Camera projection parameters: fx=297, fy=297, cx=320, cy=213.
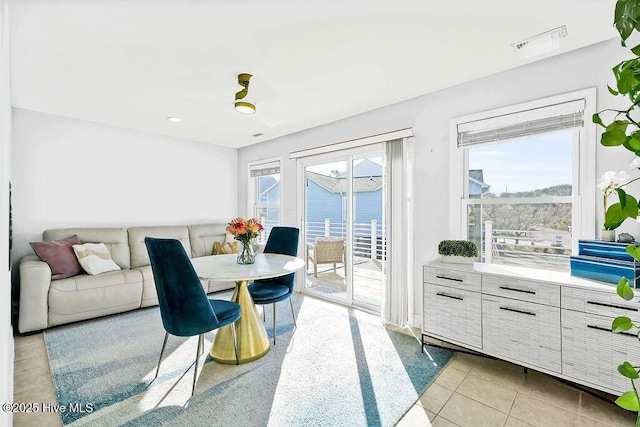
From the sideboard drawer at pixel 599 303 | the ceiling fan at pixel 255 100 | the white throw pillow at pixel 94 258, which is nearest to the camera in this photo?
the sideboard drawer at pixel 599 303

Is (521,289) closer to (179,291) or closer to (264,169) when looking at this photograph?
(179,291)

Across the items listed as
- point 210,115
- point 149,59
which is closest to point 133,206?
point 210,115

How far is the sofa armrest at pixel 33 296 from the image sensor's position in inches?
114

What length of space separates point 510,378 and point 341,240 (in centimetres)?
242

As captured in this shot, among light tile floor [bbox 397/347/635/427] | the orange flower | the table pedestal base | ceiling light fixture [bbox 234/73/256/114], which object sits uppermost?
ceiling light fixture [bbox 234/73/256/114]

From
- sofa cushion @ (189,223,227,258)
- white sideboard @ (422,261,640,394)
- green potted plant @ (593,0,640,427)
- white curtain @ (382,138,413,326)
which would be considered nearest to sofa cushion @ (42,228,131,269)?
sofa cushion @ (189,223,227,258)

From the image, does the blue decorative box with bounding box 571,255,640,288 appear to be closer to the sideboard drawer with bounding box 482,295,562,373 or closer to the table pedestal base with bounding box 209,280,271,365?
the sideboard drawer with bounding box 482,295,562,373

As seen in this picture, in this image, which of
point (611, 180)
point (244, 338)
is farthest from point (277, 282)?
point (611, 180)

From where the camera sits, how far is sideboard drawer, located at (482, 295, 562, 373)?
1.99 m

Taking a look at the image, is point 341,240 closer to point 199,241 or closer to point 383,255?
point 383,255

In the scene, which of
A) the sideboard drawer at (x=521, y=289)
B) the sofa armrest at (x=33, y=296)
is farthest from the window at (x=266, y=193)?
the sideboard drawer at (x=521, y=289)

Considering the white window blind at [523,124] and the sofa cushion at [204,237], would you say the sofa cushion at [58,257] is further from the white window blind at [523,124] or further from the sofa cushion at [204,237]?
the white window blind at [523,124]

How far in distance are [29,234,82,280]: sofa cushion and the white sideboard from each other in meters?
3.77

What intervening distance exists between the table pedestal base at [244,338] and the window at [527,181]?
204 cm
